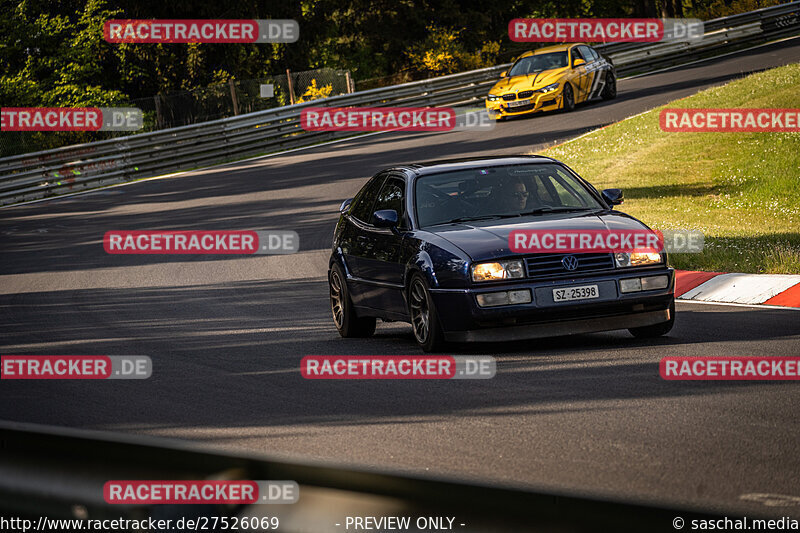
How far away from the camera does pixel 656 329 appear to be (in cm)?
916

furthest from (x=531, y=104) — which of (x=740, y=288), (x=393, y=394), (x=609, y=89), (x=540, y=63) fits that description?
(x=393, y=394)

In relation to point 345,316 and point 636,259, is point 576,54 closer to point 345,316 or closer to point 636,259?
point 345,316

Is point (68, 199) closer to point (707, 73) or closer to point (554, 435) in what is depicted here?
point (707, 73)

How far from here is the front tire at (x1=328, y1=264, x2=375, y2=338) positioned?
35.0 ft

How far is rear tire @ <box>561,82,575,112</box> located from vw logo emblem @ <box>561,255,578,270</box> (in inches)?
878

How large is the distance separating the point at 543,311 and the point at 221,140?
79.3 ft

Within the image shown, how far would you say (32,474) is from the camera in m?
3.75

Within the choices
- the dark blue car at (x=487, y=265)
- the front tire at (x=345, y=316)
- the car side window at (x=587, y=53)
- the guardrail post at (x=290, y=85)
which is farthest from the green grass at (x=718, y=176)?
the guardrail post at (x=290, y=85)

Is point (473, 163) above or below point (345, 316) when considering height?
above

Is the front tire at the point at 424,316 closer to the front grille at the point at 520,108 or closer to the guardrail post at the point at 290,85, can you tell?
the front grille at the point at 520,108

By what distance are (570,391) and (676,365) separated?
101cm

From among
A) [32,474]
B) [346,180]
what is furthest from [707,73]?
[32,474]

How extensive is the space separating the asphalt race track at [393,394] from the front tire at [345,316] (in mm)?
145

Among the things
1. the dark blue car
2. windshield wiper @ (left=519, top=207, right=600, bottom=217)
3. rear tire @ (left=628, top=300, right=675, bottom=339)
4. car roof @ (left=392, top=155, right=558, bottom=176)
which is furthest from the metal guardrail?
rear tire @ (left=628, top=300, right=675, bottom=339)
